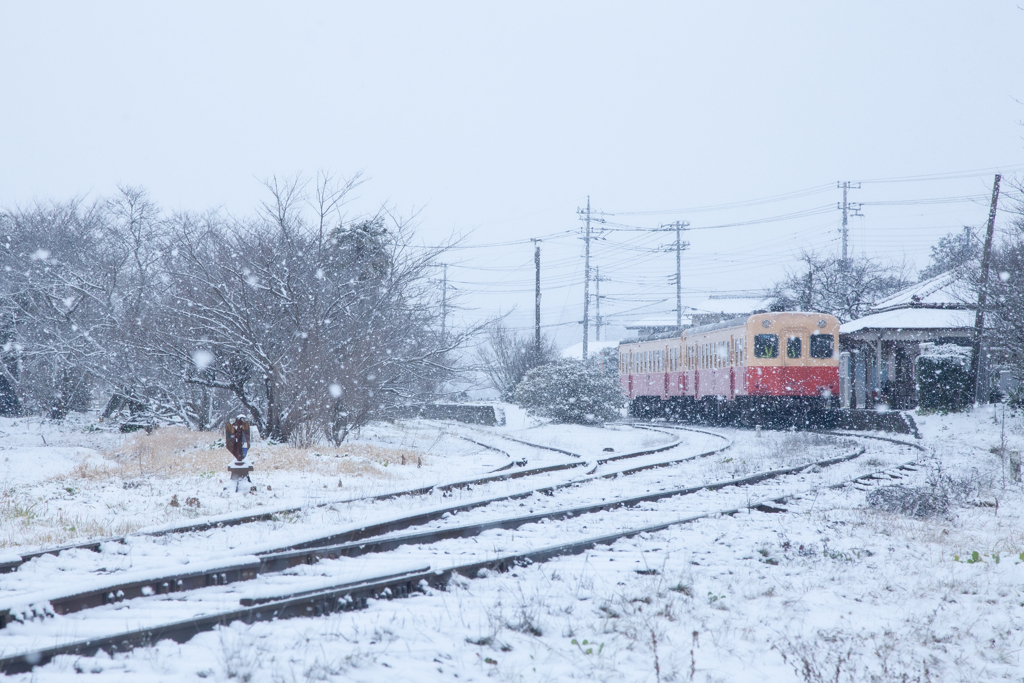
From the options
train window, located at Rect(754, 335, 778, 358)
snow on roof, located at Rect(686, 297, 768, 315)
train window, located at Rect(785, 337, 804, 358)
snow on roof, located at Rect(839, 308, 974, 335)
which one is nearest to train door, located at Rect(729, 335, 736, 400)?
train window, located at Rect(754, 335, 778, 358)

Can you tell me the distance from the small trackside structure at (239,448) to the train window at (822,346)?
1708 cm

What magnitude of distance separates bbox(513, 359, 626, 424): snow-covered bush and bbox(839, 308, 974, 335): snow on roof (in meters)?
8.08

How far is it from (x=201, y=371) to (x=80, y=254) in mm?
16814

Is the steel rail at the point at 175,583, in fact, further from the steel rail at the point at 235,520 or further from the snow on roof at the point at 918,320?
the snow on roof at the point at 918,320

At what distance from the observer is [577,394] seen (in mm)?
26812

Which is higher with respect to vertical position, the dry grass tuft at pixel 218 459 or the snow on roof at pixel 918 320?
the snow on roof at pixel 918 320

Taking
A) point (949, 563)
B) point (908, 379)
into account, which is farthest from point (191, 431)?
point (908, 379)

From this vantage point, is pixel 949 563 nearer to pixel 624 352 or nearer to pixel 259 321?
pixel 259 321

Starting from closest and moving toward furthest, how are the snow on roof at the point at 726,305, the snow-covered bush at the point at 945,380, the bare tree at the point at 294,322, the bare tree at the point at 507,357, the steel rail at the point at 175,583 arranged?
the steel rail at the point at 175,583 < the bare tree at the point at 294,322 < the snow-covered bush at the point at 945,380 < the bare tree at the point at 507,357 < the snow on roof at the point at 726,305

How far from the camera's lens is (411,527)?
24.8 ft

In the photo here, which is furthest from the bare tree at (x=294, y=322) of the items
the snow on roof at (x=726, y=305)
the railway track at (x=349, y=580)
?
the snow on roof at (x=726, y=305)

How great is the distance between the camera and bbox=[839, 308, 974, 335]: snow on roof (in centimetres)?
2748

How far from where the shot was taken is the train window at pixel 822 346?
2331 centimetres

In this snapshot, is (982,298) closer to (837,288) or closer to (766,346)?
(766,346)
